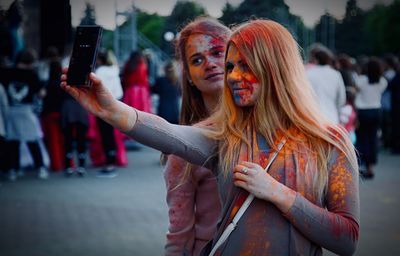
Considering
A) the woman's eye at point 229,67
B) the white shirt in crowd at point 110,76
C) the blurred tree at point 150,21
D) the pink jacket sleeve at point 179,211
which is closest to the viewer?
the woman's eye at point 229,67

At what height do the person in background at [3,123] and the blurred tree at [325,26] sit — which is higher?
the blurred tree at [325,26]

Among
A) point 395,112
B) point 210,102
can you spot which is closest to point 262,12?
point 210,102

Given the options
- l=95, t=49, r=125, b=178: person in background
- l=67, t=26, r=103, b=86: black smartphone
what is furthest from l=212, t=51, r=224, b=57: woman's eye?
l=95, t=49, r=125, b=178: person in background

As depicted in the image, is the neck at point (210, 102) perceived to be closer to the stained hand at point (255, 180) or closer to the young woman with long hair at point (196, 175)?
the young woman with long hair at point (196, 175)

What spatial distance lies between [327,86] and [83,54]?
5567mm

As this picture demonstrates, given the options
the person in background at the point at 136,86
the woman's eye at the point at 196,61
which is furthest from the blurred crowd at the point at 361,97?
the person in background at the point at 136,86

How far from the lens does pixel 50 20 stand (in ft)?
7.99

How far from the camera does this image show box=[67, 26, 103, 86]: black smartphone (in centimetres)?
185

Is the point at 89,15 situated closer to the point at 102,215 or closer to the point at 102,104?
the point at 102,104

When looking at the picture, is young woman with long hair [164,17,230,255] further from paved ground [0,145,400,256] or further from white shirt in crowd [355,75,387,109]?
white shirt in crowd [355,75,387,109]

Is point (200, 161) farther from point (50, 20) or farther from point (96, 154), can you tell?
point (96, 154)

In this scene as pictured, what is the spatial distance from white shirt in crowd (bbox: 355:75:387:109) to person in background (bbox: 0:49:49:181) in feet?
16.5

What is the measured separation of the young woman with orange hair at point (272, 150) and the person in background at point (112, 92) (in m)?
7.12

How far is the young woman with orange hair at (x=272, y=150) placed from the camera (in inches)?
73.7
